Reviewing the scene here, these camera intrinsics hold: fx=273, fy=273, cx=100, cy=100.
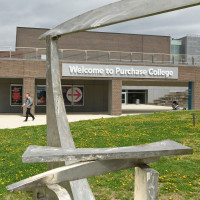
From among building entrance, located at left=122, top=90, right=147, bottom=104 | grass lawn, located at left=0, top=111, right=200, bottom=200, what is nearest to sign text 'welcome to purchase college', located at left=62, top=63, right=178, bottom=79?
grass lawn, located at left=0, top=111, right=200, bottom=200

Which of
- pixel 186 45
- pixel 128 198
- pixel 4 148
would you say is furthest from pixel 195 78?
pixel 186 45

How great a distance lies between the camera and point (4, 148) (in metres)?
8.76

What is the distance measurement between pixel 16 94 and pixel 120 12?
Result: 71.6 ft

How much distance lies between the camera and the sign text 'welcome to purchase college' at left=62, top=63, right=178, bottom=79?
20344mm

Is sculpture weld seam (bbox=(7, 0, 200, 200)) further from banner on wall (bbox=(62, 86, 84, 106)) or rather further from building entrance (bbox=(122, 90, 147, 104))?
building entrance (bbox=(122, 90, 147, 104))

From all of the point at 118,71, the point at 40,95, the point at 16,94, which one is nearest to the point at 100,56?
the point at 118,71

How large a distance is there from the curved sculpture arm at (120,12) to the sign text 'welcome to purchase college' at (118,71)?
16753mm

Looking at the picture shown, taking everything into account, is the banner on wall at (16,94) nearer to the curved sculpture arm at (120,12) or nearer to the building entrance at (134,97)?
the curved sculpture arm at (120,12)

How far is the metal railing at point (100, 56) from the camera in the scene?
19.8m

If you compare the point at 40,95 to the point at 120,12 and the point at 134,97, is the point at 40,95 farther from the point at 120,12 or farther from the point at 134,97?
the point at 134,97

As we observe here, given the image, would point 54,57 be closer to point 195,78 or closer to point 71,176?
point 71,176

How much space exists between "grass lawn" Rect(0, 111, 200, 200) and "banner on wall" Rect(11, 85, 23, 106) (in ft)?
38.4

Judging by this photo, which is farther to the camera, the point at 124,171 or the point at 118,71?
the point at 118,71

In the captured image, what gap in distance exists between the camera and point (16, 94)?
76.9ft
